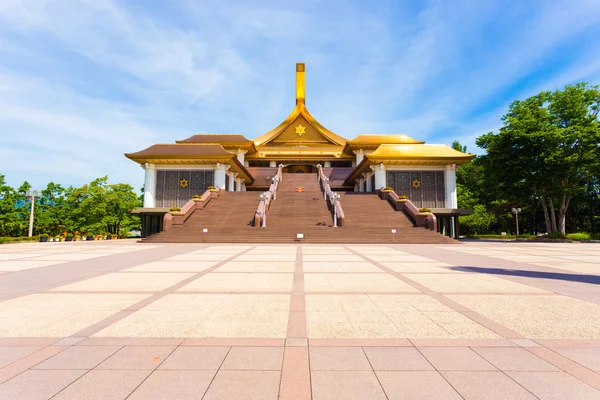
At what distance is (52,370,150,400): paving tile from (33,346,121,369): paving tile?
24cm

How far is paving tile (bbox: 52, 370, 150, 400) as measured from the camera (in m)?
2.27

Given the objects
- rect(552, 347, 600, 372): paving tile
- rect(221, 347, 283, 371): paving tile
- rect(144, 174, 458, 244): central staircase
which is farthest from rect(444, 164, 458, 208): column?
rect(221, 347, 283, 371): paving tile

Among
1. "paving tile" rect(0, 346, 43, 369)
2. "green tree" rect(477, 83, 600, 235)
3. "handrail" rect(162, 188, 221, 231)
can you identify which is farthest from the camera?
"green tree" rect(477, 83, 600, 235)

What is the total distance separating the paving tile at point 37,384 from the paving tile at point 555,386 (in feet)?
11.5

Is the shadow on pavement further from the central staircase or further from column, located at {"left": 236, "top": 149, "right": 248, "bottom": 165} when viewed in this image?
column, located at {"left": 236, "top": 149, "right": 248, "bottom": 165}

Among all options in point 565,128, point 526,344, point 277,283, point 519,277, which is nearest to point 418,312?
point 526,344

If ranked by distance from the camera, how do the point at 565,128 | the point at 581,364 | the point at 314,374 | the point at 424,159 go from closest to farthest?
the point at 314,374, the point at 581,364, the point at 565,128, the point at 424,159

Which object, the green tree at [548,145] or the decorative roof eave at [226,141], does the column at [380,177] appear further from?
the decorative roof eave at [226,141]

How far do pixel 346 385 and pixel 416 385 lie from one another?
0.53 meters

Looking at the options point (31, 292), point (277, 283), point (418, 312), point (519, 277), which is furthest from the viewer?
point (519, 277)

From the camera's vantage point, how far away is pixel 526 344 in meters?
3.23

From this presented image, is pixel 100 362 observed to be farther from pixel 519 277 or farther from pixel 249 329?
pixel 519 277

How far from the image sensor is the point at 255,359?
9.43 ft

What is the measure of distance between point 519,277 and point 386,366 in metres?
5.93
